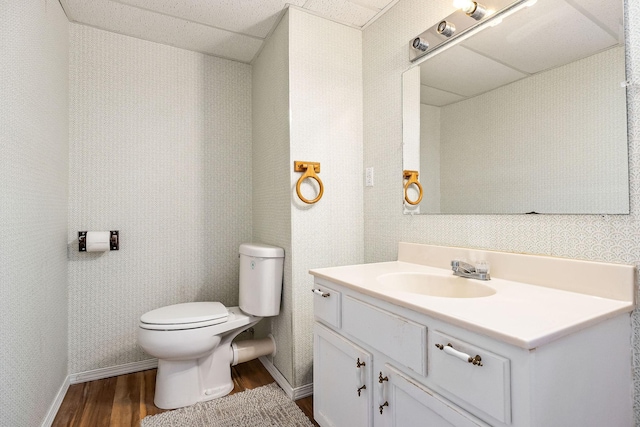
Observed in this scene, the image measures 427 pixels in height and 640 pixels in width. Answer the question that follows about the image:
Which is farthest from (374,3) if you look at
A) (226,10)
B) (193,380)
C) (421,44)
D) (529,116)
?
A: (193,380)

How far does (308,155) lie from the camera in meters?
1.85

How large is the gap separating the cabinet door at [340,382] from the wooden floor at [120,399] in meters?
0.34

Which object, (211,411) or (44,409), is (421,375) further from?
(44,409)

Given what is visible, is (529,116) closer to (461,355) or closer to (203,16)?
(461,355)

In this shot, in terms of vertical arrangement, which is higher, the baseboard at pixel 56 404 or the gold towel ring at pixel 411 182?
the gold towel ring at pixel 411 182

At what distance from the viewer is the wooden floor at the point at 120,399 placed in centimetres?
162

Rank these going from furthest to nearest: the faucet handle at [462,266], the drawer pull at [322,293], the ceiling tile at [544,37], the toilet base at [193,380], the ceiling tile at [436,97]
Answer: the toilet base at [193,380], the ceiling tile at [436,97], the drawer pull at [322,293], the faucet handle at [462,266], the ceiling tile at [544,37]

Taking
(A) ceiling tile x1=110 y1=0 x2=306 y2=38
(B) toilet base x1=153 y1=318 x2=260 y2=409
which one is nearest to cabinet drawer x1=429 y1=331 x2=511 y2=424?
(B) toilet base x1=153 y1=318 x2=260 y2=409

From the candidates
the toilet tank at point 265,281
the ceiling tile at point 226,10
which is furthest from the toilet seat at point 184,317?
the ceiling tile at point 226,10

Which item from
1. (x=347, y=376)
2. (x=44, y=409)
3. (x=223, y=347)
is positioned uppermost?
(x=347, y=376)

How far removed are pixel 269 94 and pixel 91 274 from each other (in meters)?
1.59

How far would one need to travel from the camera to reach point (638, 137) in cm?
93

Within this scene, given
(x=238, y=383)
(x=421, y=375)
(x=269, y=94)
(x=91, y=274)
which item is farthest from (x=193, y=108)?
(x=421, y=375)

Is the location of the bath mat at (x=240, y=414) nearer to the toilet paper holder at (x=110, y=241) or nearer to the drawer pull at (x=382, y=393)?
the drawer pull at (x=382, y=393)
